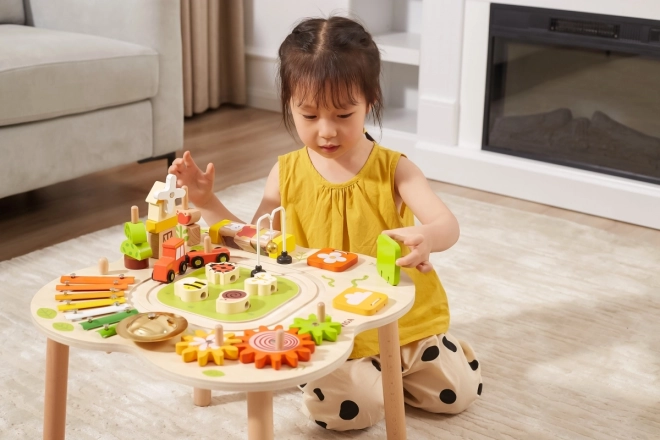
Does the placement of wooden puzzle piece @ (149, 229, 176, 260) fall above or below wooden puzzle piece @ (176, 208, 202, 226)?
below

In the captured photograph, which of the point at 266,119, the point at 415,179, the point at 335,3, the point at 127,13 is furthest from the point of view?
the point at 266,119

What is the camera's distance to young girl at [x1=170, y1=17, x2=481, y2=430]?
122 centimetres

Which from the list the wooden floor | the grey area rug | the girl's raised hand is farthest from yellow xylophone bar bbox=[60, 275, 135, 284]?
the wooden floor

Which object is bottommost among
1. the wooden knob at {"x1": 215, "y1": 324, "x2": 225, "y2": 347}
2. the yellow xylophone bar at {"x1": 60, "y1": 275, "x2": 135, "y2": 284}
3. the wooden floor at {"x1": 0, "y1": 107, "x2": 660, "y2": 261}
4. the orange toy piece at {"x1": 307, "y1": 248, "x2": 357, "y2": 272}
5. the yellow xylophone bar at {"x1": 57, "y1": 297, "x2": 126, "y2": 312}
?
the wooden floor at {"x1": 0, "y1": 107, "x2": 660, "y2": 261}

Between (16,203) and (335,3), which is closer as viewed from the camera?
(16,203)

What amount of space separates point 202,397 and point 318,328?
1.69 ft

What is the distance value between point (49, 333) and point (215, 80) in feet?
8.67

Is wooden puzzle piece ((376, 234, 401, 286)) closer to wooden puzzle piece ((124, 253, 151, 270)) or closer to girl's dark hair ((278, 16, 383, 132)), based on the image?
girl's dark hair ((278, 16, 383, 132))

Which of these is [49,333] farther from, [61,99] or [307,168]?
[61,99]

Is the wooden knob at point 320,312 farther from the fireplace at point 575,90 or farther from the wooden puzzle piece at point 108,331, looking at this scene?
the fireplace at point 575,90

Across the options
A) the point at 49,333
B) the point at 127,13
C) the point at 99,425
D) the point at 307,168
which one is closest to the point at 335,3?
the point at 127,13

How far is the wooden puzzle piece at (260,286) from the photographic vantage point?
1.08 m

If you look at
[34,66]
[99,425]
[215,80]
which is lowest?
[99,425]

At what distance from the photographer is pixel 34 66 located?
2.08m
